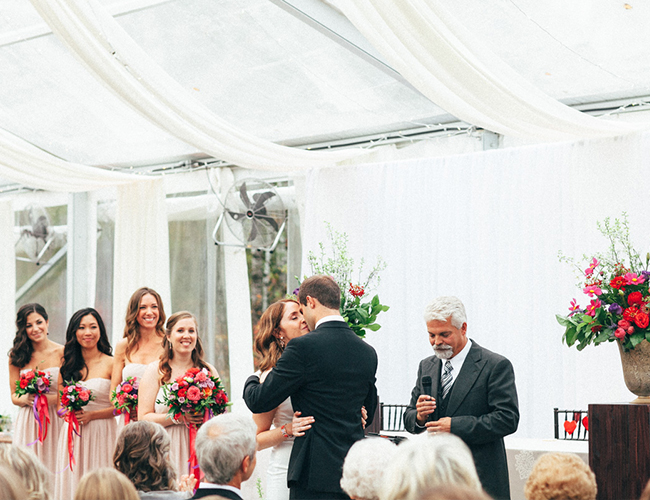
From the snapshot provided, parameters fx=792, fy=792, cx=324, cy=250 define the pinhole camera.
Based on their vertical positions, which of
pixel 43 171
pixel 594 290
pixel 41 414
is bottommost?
pixel 41 414

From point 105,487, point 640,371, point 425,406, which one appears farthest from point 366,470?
point 640,371

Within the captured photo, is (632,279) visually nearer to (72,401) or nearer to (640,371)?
(640,371)

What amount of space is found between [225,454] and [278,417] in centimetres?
110

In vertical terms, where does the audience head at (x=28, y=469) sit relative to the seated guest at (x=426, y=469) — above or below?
below

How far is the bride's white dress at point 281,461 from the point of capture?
3613mm

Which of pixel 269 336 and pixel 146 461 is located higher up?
pixel 269 336

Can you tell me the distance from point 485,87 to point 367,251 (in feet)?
7.45

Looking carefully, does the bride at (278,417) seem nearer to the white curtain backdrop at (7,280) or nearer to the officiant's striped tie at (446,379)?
the officiant's striped tie at (446,379)

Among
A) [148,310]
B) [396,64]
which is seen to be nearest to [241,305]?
[148,310]

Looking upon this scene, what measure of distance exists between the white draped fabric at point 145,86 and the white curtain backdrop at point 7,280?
13.5 ft

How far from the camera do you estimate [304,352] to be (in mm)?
3275

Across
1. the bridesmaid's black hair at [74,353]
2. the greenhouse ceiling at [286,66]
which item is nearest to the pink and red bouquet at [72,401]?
the bridesmaid's black hair at [74,353]

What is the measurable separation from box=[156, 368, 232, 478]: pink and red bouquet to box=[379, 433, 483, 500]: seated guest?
8.29 feet

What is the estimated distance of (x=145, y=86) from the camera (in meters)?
5.05
